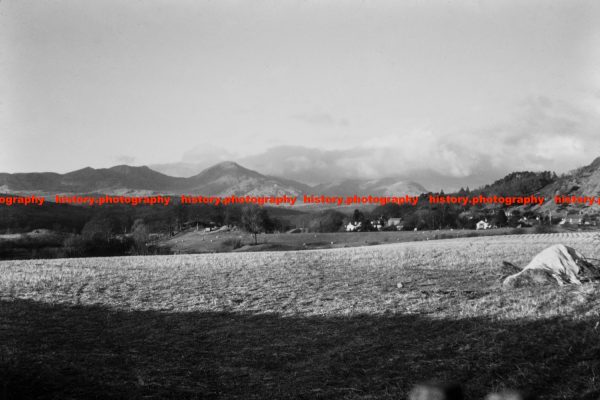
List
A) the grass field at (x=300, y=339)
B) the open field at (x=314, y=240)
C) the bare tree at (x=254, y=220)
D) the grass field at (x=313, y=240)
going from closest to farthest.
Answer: the grass field at (x=300, y=339), the grass field at (x=313, y=240), the open field at (x=314, y=240), the bare tree at (x=254, y=220)

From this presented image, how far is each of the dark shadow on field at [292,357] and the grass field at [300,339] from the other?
4 centimetres

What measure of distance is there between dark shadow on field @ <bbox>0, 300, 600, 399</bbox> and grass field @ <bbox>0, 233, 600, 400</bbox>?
4 centimetres

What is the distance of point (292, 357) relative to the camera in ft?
44.7

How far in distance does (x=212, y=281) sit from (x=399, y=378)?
738 inches

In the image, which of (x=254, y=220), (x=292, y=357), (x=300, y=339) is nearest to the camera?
(x=292, y=357)

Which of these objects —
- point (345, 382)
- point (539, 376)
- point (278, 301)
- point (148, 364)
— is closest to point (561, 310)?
point (539, 376)

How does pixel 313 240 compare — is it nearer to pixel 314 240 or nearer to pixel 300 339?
pixel 314 240

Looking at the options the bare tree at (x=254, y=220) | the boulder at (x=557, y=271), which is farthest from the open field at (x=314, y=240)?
the boulder at (x=557, y=271)

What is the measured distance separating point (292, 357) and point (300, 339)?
173cm

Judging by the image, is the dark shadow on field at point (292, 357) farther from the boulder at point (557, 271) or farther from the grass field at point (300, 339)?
the boulder at point (557, 271)

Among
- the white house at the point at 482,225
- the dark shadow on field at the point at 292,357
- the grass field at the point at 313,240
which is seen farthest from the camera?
the white house at the point at 482,225

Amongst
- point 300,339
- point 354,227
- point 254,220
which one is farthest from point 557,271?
point 354,227

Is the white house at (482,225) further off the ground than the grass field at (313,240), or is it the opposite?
the white house at (482,225)

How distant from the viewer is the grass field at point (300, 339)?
1077 centimetres
